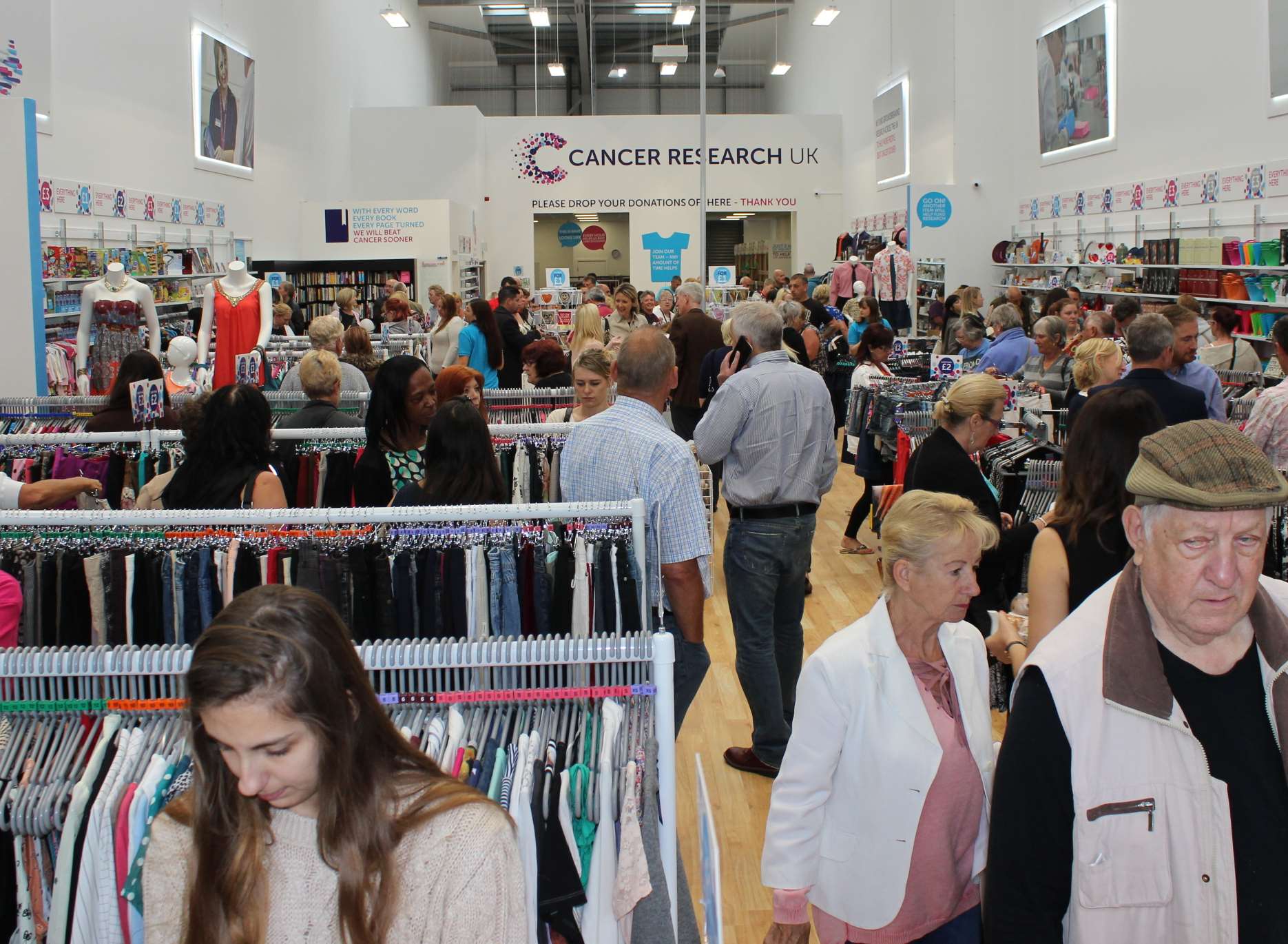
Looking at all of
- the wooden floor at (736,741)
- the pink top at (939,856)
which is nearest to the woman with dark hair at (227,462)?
the wooden floor at (736,741)

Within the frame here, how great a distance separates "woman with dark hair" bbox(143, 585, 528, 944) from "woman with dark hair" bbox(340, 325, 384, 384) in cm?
559

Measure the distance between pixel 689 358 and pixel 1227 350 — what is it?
338 centimetres

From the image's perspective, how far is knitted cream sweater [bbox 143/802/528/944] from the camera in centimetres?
141

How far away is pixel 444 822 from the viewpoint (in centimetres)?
142

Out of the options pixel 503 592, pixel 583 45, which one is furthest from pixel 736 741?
pixel 583 45

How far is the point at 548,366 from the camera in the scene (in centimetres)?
651

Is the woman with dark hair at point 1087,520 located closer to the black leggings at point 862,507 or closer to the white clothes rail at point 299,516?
the white clothes rail at point 299,516

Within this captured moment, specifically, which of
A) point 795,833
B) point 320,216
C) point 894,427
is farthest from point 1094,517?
point 320,216

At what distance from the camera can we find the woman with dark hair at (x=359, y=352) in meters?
6.89

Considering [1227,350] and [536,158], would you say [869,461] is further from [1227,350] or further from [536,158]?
[536,158]

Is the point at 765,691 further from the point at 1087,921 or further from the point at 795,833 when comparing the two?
the point at 1087,921

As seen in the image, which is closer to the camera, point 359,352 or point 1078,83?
point 359,352

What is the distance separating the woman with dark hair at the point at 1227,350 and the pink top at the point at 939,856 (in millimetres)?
6185

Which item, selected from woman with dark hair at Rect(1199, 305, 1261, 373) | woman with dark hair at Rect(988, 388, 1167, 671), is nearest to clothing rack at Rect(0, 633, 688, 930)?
woman with dark hair at Rect(988, 388, 1167, 671)
